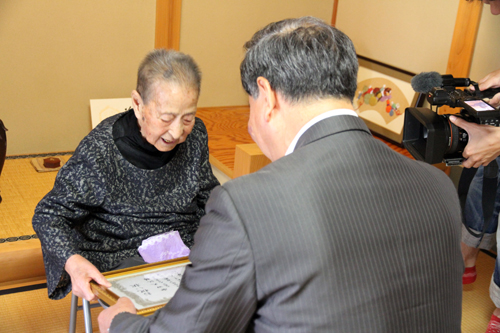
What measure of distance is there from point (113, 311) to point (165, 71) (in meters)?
0.78

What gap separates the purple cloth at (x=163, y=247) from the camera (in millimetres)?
1685

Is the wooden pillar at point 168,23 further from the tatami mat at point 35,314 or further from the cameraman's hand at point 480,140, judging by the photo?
the cameraman's hand at point 480,140

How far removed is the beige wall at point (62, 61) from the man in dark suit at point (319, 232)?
2633mm

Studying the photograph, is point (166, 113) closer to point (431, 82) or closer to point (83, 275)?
point (83, 275)

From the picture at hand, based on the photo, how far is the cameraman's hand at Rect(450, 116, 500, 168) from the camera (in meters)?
1.87

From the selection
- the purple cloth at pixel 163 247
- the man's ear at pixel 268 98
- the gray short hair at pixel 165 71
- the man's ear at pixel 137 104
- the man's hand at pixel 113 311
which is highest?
the man's ear at pixel 268 98

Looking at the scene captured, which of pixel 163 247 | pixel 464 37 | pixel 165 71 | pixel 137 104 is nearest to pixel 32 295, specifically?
pixel 163 247

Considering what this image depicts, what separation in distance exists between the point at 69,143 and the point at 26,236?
117cm

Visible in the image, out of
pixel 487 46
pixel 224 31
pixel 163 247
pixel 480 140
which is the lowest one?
pixel 163 247

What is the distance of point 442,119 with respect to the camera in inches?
72.5

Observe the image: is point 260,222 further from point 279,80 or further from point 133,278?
point 133,278

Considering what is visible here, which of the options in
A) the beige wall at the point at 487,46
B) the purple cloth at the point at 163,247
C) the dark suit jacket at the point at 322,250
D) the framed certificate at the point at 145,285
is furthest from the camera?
the beige wall at the point at 487,46

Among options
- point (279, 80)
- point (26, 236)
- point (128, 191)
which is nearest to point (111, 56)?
point (26, 236)

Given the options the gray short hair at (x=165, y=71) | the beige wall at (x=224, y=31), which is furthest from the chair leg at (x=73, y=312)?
the beige wall at (x=224, y=31)
